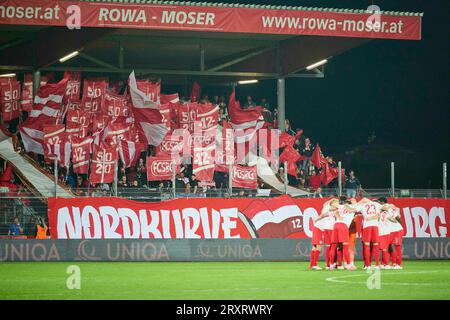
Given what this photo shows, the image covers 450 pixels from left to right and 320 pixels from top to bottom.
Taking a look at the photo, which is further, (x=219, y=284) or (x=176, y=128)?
(x=176, y=128)

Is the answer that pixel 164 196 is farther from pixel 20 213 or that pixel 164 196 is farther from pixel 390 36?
pixel 390 36

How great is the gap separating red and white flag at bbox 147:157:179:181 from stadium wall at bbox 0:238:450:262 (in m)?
4.67

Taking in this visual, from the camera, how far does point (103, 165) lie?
110 feet

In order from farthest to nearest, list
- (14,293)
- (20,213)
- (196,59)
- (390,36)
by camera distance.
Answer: (196,59), (390,36), (20,213), (14,293)

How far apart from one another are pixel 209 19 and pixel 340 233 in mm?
12847

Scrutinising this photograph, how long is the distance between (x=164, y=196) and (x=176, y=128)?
7.49 m

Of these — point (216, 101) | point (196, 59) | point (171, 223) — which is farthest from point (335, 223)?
point (196, 59)

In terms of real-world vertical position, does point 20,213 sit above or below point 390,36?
below

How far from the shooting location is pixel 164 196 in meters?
30.7

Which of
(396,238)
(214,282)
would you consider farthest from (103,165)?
(214,282)

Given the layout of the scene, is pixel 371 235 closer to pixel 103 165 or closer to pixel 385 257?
pixel 385 257

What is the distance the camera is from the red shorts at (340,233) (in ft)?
78.6

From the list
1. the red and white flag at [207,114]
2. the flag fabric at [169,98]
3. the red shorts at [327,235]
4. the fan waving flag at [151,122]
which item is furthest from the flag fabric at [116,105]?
the red shorts at [327,235]
